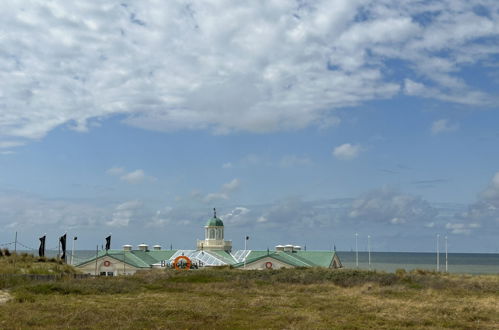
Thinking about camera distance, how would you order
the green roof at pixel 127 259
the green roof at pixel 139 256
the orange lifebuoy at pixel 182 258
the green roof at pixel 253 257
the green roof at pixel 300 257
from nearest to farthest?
the green roof at pixel 300 257 → the green roof at pixel 253 257 → the orange lifebuoy at pixel 182 258 → the green roof at pixel 127 259 → the green roof at pixel 139 256

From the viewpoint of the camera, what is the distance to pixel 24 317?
79.8 ft

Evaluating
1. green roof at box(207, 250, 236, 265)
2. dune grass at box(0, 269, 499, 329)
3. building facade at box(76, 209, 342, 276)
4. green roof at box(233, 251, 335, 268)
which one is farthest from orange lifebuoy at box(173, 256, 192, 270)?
dune grass at box(0, 269, 499, 329)

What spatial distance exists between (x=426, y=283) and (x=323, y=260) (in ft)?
86.2

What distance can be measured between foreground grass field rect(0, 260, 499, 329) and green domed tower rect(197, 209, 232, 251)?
3019cm

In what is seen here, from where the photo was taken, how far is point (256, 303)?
31.6 meters

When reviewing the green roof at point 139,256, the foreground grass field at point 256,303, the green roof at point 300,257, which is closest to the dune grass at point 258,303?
the foreground grass field at point 256,303

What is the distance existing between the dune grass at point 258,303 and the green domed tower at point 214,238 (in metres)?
30.4

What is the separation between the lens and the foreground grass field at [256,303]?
80.7ft

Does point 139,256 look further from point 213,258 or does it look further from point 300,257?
point 300,257

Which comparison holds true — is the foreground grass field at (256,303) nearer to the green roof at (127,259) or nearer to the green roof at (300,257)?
the green roof at (300,257)

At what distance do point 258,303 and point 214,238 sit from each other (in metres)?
49.6

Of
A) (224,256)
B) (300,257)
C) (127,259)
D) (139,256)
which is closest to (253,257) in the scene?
(224,256)

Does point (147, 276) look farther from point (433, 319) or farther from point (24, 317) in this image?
point (433, 319)

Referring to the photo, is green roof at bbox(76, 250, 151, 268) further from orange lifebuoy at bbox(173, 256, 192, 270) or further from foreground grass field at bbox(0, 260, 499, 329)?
foreground grass field at bbox(0, 260, 499, 329)
